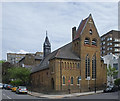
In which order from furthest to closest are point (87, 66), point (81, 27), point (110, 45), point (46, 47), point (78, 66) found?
point (110, 45) < point (46, 47) < point (81, 27) < point (87, 66) < point (78, 66)

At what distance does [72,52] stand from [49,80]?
850 cm

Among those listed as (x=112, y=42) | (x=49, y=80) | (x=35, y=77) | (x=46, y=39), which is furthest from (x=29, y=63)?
(x=112, y=42)

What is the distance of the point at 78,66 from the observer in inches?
1758

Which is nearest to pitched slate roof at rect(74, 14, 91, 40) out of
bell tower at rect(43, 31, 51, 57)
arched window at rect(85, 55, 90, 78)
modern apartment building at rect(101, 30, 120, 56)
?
arched window at rect(85, 55, 90, 78)

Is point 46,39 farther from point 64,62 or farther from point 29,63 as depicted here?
point 64,62

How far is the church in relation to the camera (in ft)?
138

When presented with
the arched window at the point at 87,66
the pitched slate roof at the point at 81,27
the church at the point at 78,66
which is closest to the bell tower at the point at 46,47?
the church at the point at 78,66

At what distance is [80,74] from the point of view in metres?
44.4

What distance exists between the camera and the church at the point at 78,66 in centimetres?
4216

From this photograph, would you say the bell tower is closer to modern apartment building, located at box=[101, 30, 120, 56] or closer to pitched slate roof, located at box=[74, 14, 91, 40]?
pitched slate roof, located at box=[74, 14, 91, 40]

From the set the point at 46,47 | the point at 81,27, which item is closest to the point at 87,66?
the point at 81,27

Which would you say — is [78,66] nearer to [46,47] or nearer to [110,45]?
Result: [46,47]

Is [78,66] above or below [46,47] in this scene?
below

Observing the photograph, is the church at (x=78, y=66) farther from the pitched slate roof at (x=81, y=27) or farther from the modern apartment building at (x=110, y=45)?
the modern apartment building at (x=110, y=45)
